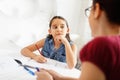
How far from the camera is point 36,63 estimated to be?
50.0 inches

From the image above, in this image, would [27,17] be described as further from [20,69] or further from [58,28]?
[20,69]

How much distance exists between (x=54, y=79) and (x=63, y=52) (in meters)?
0.61

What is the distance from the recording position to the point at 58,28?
4.80 ft

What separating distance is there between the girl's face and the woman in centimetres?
81

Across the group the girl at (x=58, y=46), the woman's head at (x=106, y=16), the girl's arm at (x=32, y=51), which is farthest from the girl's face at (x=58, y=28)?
the woman's head at (x=106, y=16)

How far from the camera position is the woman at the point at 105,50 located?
1.96ft

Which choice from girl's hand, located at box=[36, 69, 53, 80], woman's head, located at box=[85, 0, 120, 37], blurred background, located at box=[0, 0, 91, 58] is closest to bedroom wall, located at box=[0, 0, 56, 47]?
blurred background, located at box=[0, 0, 91, 58]

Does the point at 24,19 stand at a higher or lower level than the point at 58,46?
higher

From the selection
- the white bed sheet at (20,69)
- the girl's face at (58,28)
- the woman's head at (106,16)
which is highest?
the woman's head at (106,16)

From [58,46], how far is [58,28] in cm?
14

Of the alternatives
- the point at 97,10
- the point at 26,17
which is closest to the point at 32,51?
the point at 26,17

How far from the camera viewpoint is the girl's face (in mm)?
1459

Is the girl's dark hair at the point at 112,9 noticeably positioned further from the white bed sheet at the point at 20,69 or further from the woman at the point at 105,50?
the white bed sheet at the point at 20,69

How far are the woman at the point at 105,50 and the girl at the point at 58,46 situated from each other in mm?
714
